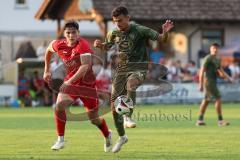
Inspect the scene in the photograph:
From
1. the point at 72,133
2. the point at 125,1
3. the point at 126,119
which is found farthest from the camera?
the point at 125,1

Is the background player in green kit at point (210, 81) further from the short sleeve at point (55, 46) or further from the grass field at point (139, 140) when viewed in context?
the short sleeve at point (55, 46)

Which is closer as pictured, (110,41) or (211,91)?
(110,41)

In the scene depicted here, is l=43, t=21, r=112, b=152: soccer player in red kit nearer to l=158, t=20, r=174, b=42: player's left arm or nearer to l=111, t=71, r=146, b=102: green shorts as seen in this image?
l=111, t=71, r=146, b=102: green shorts

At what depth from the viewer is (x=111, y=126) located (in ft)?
73.7

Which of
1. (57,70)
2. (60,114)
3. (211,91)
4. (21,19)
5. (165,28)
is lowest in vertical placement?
(21,19)

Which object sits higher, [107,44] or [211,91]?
[107,44]

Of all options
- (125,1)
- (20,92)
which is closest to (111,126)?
(20,92)

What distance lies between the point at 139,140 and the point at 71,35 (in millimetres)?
3750

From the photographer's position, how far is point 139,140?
57.7 feet

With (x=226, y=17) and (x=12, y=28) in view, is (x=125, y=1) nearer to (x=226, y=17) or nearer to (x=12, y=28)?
(x=226, y=17)

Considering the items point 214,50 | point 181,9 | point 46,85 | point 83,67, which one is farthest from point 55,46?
point 181,9

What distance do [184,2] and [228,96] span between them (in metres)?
8.48

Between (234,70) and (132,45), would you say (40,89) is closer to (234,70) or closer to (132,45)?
(234,70)

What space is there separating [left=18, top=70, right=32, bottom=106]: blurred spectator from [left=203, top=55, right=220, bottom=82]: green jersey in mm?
14190
